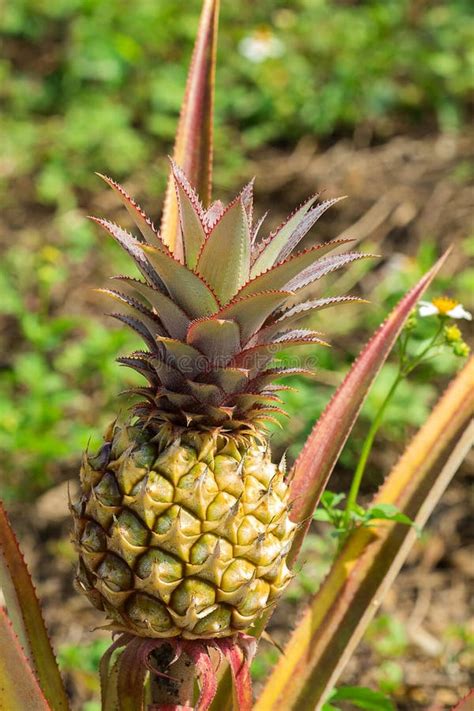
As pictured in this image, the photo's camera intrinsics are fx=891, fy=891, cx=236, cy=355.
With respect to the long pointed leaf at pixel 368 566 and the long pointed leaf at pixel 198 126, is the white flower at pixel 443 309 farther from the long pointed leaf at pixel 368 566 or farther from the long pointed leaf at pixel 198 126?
the long pointed leaf at pixel 198 126

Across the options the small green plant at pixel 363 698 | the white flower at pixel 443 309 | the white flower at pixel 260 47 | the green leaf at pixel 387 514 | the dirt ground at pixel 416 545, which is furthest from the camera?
the white flower at pixel 260 47

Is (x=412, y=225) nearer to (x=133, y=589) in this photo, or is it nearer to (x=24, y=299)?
(x=24, y=299)

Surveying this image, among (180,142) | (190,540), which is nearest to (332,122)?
(180,142)

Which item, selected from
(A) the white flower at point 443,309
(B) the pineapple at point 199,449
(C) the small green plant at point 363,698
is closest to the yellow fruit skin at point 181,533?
(B) the pineapple at point 199,449

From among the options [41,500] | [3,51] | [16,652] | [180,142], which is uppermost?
[3,51]

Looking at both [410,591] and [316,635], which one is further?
[410,591]

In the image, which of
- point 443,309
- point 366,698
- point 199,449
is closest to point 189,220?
point 199,449
